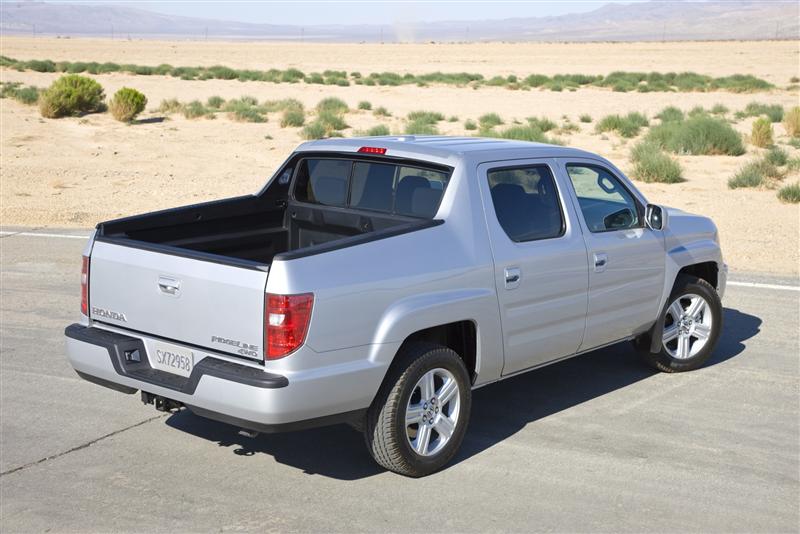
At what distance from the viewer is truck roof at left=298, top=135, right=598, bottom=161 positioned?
20.6 ft

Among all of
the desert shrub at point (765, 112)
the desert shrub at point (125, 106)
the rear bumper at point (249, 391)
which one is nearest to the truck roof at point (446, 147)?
the rear bumper at point (249, 391)

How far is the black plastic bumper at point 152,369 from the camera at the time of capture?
507 cm

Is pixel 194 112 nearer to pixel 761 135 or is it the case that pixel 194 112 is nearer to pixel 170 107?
pixel 170 107

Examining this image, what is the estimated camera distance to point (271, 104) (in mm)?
38844

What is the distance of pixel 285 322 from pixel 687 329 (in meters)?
3.99

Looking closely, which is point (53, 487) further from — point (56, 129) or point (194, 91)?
point (194, 91)

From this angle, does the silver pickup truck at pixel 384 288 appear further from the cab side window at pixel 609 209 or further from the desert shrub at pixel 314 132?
the desert shrub at pixel 314 132

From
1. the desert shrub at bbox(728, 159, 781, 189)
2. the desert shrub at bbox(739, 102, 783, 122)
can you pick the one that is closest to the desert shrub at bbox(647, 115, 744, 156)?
the desert shrub at bbox(728, 159, 781, 189)

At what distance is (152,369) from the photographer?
5.62 meters

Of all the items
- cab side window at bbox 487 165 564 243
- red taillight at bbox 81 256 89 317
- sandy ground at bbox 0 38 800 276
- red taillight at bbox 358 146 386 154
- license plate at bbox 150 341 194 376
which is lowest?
sandy ground at bbox 0 38 800 276

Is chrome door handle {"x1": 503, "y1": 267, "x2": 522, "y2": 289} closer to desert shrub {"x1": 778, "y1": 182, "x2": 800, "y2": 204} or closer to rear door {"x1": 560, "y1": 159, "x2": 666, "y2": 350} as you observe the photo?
rear door {"x1": 560, "y1": 159, "x2": 666, "y2": 350}

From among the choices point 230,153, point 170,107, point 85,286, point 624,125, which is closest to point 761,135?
point 624,125

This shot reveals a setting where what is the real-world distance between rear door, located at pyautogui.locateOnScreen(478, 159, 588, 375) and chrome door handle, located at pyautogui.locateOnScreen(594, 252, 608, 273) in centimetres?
12

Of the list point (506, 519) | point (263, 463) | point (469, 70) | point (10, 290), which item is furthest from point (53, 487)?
point (469, 70)
